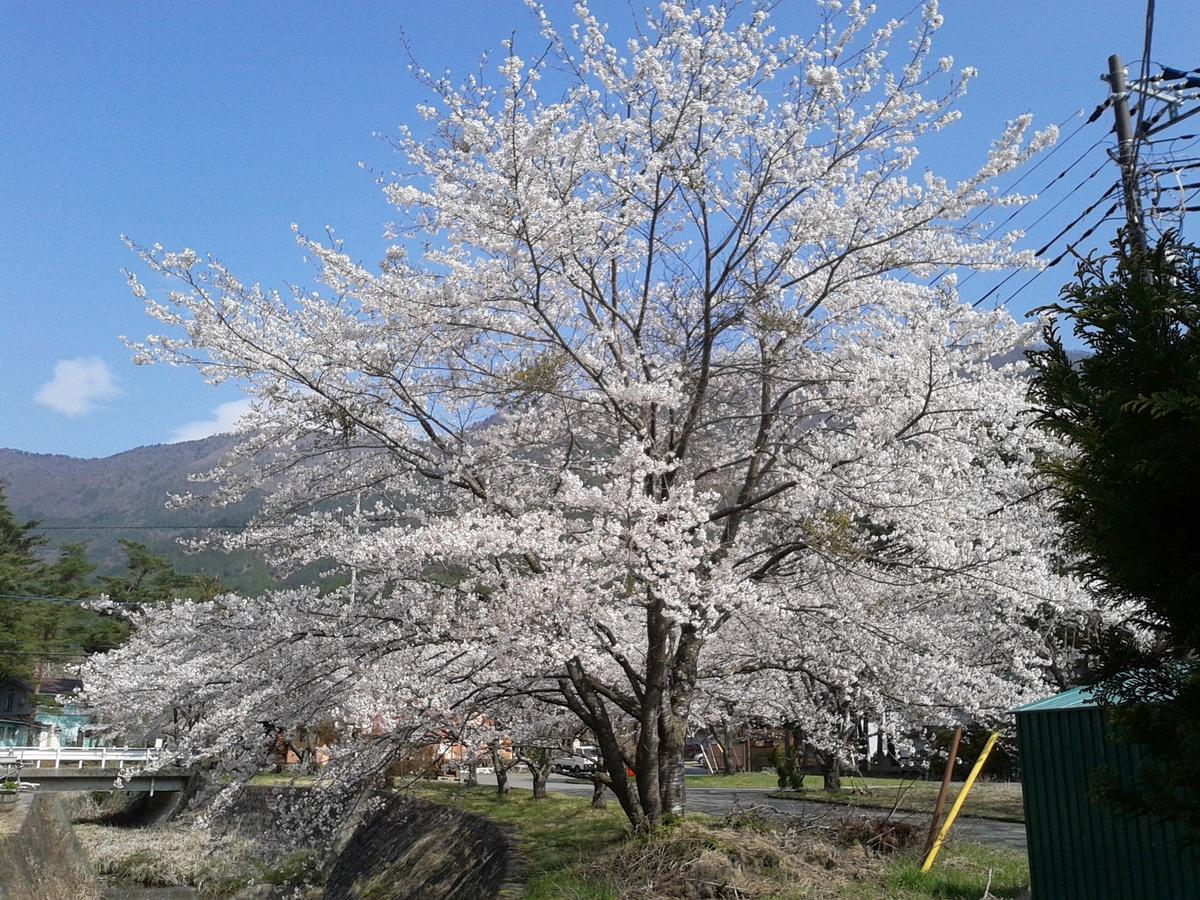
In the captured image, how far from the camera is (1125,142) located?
9422 millimetres

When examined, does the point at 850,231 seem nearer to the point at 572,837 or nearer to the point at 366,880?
the point at 572,837

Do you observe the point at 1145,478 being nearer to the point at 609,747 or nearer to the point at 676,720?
the point at 676,720

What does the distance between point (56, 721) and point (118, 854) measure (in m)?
33.6

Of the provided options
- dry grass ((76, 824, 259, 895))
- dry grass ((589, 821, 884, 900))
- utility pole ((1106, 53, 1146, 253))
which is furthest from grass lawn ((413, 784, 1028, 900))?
dry grass ((76, 824, 259, 895))

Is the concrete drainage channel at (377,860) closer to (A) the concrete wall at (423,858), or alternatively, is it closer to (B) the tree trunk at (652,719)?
(A) the concrete wall at (423,858)

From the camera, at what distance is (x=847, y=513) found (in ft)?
30.1

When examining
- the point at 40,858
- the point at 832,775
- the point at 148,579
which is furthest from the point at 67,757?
the point at 148,579

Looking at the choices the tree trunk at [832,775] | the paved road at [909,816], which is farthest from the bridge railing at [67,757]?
the tree trunk at [832,775]

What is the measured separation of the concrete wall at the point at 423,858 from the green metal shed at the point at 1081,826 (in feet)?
19.6

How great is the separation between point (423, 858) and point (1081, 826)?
1265 cm

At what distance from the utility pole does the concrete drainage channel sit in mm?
9286

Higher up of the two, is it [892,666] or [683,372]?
[683,372]

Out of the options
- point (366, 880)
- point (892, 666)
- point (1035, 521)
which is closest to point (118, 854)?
point (366, 880)

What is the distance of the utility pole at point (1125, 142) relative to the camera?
8367 millimetres
